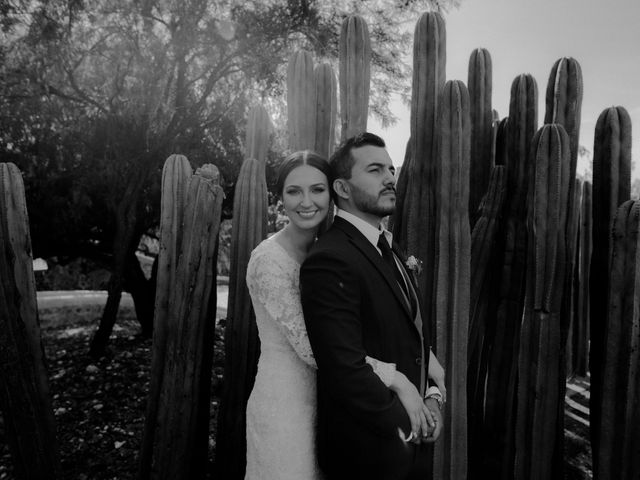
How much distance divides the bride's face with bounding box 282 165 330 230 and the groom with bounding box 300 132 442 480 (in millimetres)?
70

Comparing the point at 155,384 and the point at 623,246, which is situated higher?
the point at 623,246

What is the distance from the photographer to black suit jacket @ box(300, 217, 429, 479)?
1.38 m

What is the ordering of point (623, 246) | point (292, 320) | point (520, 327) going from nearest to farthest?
point (292, 320) < point (623, 246) < point (520, 327)

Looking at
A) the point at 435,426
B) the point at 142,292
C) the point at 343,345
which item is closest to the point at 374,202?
the point at 343,345

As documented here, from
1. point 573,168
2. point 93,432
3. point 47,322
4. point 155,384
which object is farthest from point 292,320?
point 47,322

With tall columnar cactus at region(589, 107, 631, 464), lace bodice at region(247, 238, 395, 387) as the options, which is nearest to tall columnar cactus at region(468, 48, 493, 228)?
tall columnar cactus at region(589, 107, 631, 464)

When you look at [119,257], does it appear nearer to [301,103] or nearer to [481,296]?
[301,103]

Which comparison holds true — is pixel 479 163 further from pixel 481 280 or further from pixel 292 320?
pixel 292 320

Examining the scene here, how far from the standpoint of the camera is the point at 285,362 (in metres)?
1.70

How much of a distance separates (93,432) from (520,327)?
147 inches

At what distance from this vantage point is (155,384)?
2.61 m

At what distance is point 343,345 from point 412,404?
339 millimetres

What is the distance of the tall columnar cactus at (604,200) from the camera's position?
2.48m

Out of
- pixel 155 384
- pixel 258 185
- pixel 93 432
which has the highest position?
pixel 258 185
